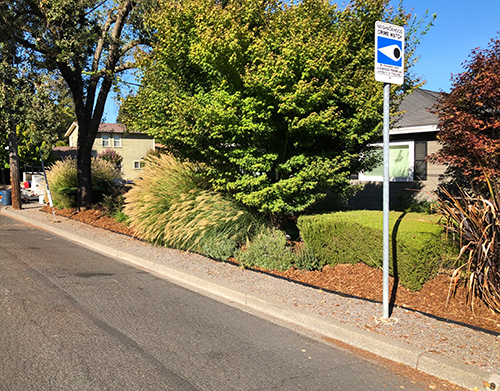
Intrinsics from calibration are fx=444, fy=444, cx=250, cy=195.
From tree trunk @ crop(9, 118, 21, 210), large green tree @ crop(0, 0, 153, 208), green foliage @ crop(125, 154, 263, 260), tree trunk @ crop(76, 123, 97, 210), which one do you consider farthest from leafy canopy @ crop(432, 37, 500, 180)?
tree trunk @ crop(9, 118, 21, 210)

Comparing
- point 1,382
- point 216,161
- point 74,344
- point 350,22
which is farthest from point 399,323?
point 350,22

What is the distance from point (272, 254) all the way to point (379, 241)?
232cm

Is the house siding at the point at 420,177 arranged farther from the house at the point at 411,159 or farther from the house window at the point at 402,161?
the house window at the point at 402,161

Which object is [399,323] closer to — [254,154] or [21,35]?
[254,154]

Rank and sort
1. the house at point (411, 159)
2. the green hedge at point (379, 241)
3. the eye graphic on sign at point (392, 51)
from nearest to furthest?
the eye graphic on sign at point (392, 51) < the green hedge at point (379, 241) < the house at point (411, 159)

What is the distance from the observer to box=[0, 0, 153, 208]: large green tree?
1363 centimetres

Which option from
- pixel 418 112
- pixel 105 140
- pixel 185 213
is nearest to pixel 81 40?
Answer: pixel 185 213

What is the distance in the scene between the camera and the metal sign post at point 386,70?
17.5 feet

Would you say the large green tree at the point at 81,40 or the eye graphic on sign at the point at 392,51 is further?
the large green tree at the point at 81,40

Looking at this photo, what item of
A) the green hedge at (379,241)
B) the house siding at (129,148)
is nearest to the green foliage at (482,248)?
the green hedge at (379,241)

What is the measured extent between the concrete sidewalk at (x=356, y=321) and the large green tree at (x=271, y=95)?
163cm

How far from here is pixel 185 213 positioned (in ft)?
31.3

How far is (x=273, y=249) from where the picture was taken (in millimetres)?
8375

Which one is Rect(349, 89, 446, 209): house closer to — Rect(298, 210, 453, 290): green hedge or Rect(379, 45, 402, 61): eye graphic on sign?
Rect(298, 210, 453, 290): green hedge
